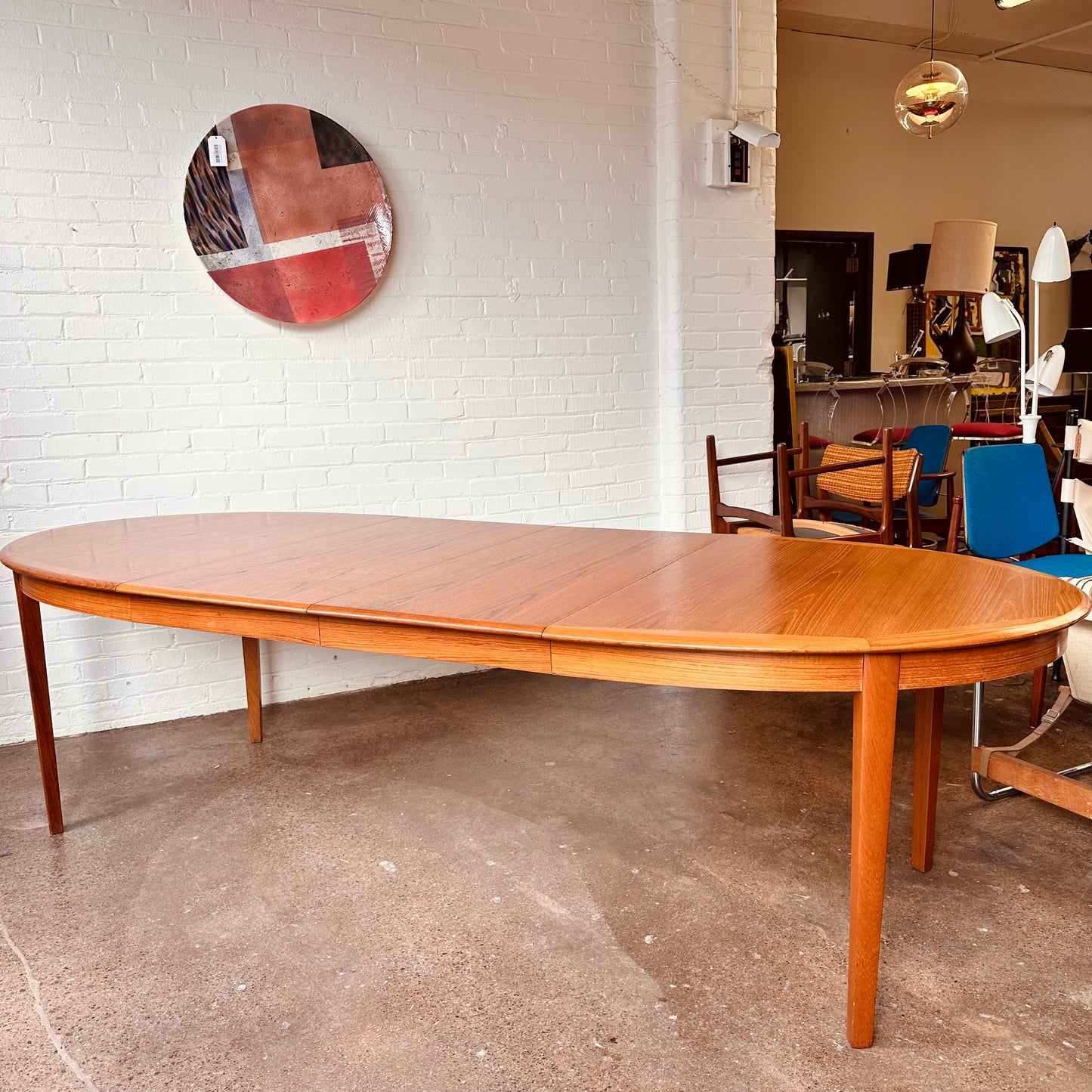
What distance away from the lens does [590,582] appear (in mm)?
1986

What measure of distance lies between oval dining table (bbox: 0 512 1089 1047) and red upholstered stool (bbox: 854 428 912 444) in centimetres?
406

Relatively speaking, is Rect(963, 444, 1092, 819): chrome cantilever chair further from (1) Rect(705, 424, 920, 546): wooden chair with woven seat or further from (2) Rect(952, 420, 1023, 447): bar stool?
(2) Rect(952, 420, 1023, 447): bar stool

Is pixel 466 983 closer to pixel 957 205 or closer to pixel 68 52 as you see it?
pixel 68 52

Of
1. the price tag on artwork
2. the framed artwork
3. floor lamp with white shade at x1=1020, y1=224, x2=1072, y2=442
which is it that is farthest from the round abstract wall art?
the framed artwork

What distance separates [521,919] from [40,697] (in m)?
1.41

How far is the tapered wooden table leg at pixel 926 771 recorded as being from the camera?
86.4 inches

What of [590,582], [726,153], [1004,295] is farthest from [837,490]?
[1004,295]

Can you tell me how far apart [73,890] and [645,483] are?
9.00 feet

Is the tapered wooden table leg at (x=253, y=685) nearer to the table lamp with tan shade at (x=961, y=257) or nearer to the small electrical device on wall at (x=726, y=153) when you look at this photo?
the small electrical device on wall at (x=726, y=153)

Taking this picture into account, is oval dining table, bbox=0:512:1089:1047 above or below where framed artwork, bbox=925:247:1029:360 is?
below

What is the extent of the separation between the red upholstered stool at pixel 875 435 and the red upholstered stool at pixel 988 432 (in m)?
0.37

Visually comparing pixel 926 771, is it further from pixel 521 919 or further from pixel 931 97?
pixel 931 97

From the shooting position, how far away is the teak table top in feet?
5.25

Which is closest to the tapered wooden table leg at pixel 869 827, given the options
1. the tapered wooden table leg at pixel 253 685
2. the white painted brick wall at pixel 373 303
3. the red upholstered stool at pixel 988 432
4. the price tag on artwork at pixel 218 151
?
the tapered wooden table leg at pixel 253 685
